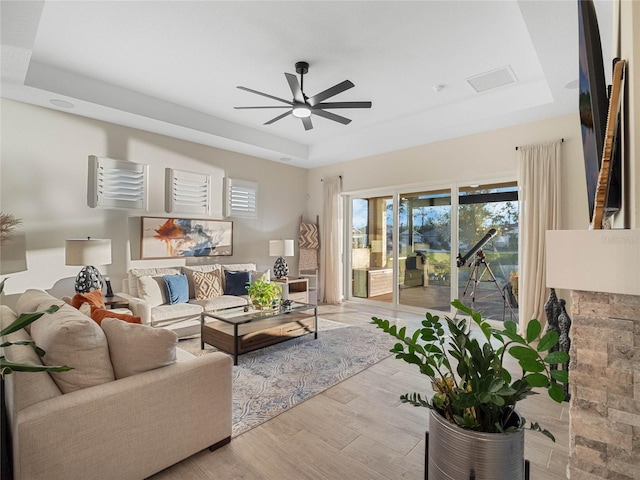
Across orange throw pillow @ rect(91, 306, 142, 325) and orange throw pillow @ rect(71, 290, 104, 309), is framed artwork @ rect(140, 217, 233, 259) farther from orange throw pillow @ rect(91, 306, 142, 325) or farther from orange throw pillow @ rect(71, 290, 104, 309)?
orange throw pillow @ rect(91, 306, 142, 325)

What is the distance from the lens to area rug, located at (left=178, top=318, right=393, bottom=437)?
2.48 m

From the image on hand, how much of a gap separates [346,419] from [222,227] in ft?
13.2

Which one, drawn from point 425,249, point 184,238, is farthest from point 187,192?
point 425,249

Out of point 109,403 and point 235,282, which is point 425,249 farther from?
point 109,403

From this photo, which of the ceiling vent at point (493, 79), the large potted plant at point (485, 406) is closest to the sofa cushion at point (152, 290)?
the large potted plant at point (485, 406)

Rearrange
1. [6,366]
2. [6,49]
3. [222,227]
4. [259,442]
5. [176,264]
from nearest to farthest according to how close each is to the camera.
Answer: [6,366]
[259,442]
[6,49]
[176,264]
[222,227]

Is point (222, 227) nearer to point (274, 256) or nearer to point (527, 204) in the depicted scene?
point (274, 256)

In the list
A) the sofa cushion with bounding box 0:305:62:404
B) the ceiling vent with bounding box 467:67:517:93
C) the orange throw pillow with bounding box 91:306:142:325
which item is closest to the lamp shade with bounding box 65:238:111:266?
the orange throw pillow with bounding box 91:306:142:325

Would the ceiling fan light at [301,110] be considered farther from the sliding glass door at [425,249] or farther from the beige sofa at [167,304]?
the sliding glass door at [425,249]

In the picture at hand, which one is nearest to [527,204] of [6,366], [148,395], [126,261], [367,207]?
[367,207]

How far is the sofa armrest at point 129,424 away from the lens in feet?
4.47

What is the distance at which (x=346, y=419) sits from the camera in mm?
2311

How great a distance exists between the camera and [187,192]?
5.12 m

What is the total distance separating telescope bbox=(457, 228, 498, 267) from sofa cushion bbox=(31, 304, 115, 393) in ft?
15.1
